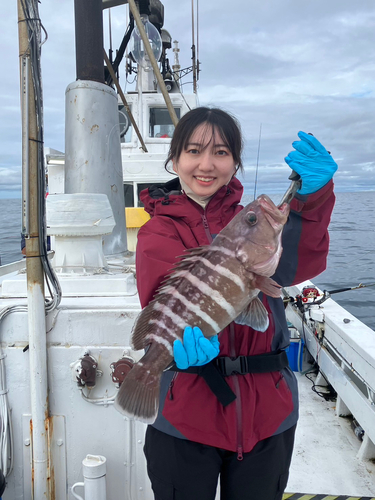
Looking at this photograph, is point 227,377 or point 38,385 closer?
point 227,377

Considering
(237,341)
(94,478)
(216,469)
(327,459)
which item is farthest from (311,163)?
(327,459)

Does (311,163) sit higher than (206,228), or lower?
higher

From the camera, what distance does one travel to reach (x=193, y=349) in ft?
5.76

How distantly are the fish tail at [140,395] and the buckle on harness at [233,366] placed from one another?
0.32 meters

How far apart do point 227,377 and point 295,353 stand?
4362mm

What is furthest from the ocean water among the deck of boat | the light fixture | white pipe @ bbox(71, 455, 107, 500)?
white pipe @ bbox(71, 455, 107, 500)

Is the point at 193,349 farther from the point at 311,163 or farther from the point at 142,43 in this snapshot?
the point at 142,43

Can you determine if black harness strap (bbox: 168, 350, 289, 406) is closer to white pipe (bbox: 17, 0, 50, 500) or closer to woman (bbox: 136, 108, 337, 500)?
woman (bbox: 136, 108, 337, 500)

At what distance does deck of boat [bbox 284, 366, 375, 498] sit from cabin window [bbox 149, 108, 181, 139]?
22.8 feet

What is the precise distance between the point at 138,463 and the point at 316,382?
3.46 metres

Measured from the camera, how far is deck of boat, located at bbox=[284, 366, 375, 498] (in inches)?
142

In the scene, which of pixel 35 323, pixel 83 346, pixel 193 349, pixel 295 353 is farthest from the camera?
pixel 295 353

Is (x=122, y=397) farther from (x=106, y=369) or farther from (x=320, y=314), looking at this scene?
(x=320, y=314)

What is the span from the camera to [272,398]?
1.91 m
